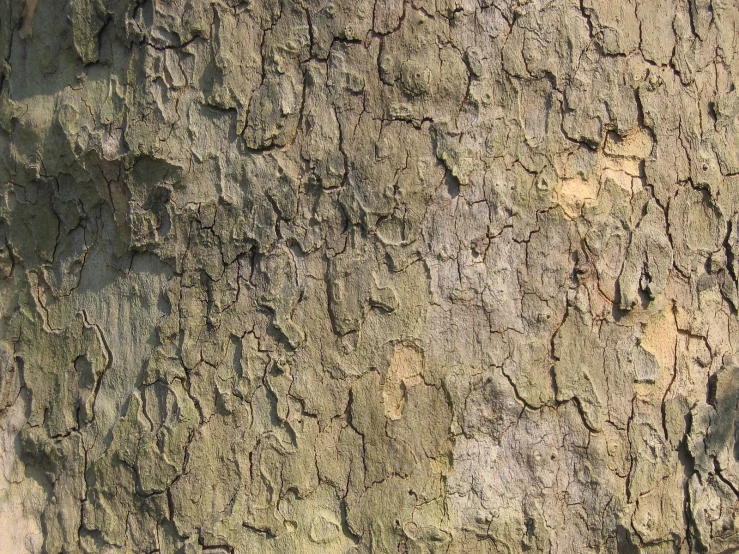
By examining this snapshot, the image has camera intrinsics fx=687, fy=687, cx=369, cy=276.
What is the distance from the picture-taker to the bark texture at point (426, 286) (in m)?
1.67

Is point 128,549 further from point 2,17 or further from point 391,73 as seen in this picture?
point 2,17

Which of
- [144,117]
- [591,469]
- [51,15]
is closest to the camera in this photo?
[591,469]

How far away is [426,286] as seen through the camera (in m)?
Result: 1.68

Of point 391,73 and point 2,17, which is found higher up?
point 2,17

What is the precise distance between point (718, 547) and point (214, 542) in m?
1.25

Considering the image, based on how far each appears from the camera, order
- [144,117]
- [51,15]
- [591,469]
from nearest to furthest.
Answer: [591,469], [144,117], [51,15]

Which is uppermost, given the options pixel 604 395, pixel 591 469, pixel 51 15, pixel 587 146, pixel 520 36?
pixel 51 15

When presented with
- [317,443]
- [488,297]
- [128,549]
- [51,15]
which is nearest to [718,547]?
[488,297]

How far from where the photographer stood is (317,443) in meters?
1.68

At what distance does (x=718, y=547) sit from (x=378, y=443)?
89 centimetres

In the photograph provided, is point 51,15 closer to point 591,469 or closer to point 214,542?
point 214,542

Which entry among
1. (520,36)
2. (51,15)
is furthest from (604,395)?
(51,15)

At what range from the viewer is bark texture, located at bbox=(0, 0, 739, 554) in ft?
5.47

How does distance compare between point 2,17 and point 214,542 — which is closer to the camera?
point 214,542
